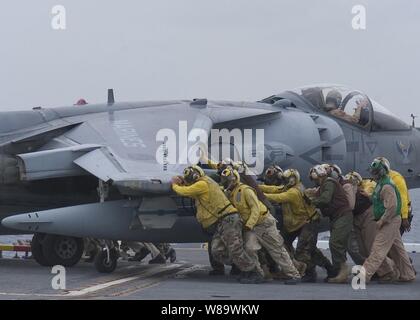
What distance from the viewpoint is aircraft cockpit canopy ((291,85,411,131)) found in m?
15.8

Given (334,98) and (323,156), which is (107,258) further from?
(334,98)

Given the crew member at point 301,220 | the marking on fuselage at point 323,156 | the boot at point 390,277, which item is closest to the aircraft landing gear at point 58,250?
the crew member at point 301,220

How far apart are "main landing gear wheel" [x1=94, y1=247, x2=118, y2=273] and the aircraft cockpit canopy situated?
5.38m

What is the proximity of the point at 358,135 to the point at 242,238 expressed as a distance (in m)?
4.68

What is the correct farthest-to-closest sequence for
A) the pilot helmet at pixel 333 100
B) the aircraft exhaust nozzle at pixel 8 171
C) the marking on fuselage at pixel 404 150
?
the marking on fuselage at pixel 404 150
the pilot helmet at pixel 333 100
the aircraft exhaust nozzle at pixel 8 171

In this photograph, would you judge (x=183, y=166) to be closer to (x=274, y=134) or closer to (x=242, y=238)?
(x=242, y=238)

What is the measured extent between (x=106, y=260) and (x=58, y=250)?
1.71 meters

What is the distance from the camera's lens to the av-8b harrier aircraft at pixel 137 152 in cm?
1225

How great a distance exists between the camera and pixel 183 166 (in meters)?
12.5

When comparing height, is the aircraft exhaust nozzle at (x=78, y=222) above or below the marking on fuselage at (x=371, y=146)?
below

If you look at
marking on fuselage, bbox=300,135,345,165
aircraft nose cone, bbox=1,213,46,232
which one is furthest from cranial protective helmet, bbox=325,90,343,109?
aircraft nose cone, bbox=1,213,46,232

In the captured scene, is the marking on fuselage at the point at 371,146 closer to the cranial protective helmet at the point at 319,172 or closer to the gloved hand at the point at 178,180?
the cranial protective helmet at the point at 319,172

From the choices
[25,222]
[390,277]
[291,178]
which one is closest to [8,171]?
[25,222]

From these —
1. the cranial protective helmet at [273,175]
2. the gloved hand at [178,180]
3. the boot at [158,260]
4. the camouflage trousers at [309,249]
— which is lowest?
the boot at [158,260]
